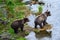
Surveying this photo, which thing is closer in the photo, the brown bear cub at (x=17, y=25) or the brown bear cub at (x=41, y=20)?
the brown bear cub at (x=17, y=25)

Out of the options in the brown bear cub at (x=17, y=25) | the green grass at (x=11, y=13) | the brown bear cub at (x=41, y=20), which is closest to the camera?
the brown bear cub at (x=17, y=25)

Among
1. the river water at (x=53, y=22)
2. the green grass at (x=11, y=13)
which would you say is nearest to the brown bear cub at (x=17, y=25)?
the green grass at (x=11, y=13)

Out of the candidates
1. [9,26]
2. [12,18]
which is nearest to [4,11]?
[12,18]

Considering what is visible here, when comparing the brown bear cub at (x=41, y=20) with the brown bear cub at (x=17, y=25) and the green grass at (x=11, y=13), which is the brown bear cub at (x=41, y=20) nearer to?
the brown bear cub at (x=17, y=25)

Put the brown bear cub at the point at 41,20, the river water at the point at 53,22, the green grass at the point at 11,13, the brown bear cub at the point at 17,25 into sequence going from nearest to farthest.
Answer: the river water at the point at 53,22
the brown bear cub at the point at 17,25
the green grass at the point at 11,13
the brown bear cub at the point at 41,20

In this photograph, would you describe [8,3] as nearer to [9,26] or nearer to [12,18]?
[12,18]

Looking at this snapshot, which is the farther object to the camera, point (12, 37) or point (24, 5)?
point (24, 5)

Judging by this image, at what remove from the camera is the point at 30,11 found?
20.2 meters

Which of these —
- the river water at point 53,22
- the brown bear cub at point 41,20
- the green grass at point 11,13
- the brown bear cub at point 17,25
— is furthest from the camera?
the brown bear cub at point 41,20

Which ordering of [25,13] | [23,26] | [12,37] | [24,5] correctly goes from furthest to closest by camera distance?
[24,5] → [25,13] → [23,26] → [12,37]

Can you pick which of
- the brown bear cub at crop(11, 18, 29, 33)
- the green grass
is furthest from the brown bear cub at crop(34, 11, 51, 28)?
the green grass

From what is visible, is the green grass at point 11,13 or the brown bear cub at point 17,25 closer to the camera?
the brown bear cub at point 17,25

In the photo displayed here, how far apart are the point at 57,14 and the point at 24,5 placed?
3.49 metres

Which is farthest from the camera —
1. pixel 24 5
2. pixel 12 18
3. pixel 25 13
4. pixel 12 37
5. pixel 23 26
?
pixel 24 5
